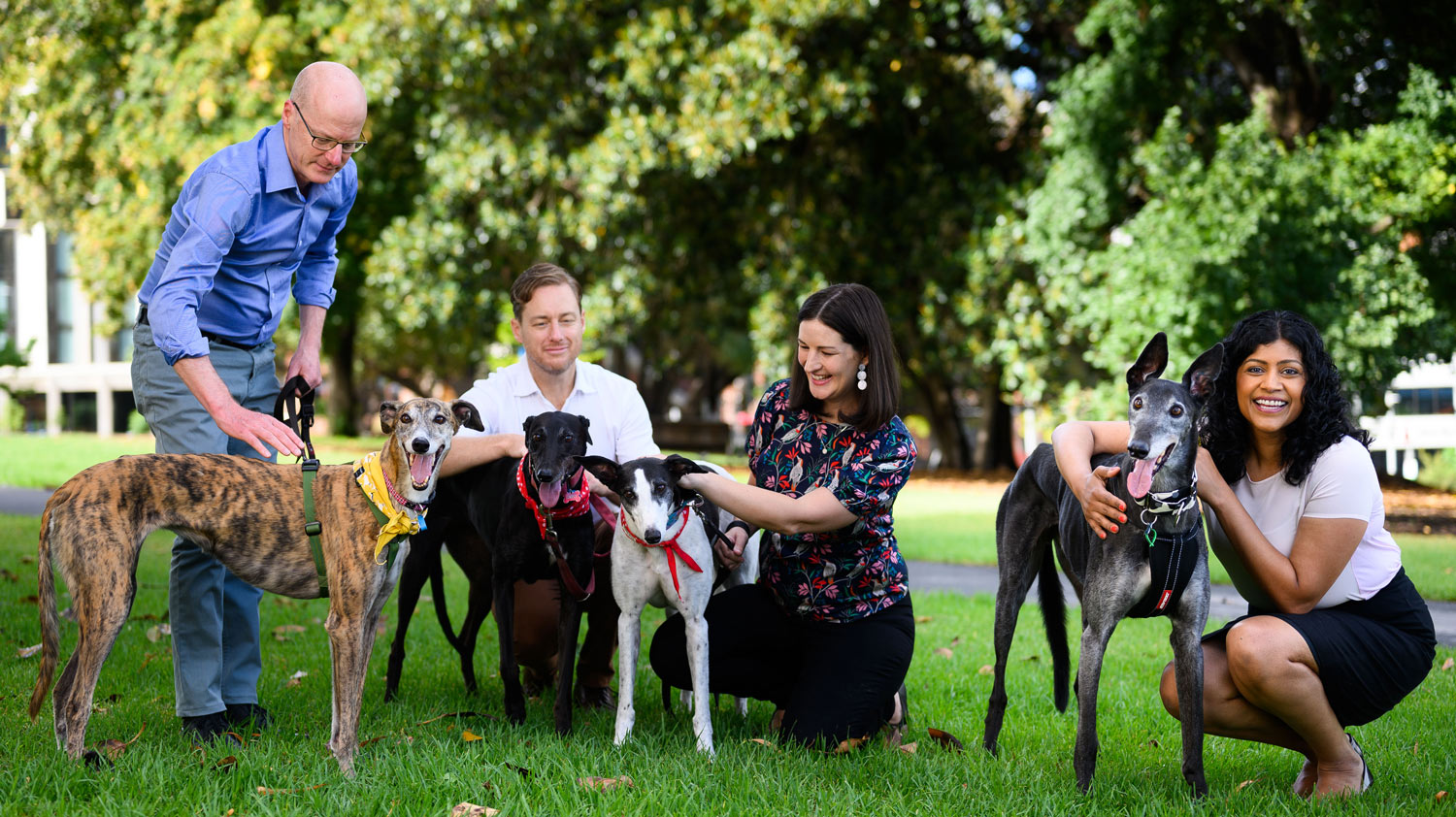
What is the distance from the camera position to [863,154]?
16.6 metres

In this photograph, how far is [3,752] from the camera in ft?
12.2

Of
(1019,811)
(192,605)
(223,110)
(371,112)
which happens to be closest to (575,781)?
(1019,811)

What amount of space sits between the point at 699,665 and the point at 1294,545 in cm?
221

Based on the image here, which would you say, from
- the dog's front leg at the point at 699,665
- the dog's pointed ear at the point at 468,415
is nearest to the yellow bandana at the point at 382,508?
the dog's pointed ear at the point at 468,415

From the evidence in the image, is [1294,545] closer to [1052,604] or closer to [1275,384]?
[1275,384]

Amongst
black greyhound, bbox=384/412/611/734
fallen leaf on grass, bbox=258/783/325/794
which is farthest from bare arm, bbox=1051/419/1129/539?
fallen leaf on grass, bbox=258/783/325/794

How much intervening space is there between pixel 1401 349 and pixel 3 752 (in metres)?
13.4

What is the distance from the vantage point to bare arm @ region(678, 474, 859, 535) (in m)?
4.00

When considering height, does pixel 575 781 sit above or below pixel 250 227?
below

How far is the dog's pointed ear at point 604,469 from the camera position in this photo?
13.4ft

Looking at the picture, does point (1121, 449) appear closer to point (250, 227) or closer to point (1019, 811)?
point (1019, 811)

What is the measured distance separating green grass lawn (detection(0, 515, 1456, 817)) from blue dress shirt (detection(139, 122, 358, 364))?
146 centimetres

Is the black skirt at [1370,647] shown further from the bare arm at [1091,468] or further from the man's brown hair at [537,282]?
the man's brown hair at [537,282]

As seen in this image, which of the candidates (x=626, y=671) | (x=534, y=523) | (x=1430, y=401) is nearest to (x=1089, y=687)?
(x=626, y=671)
